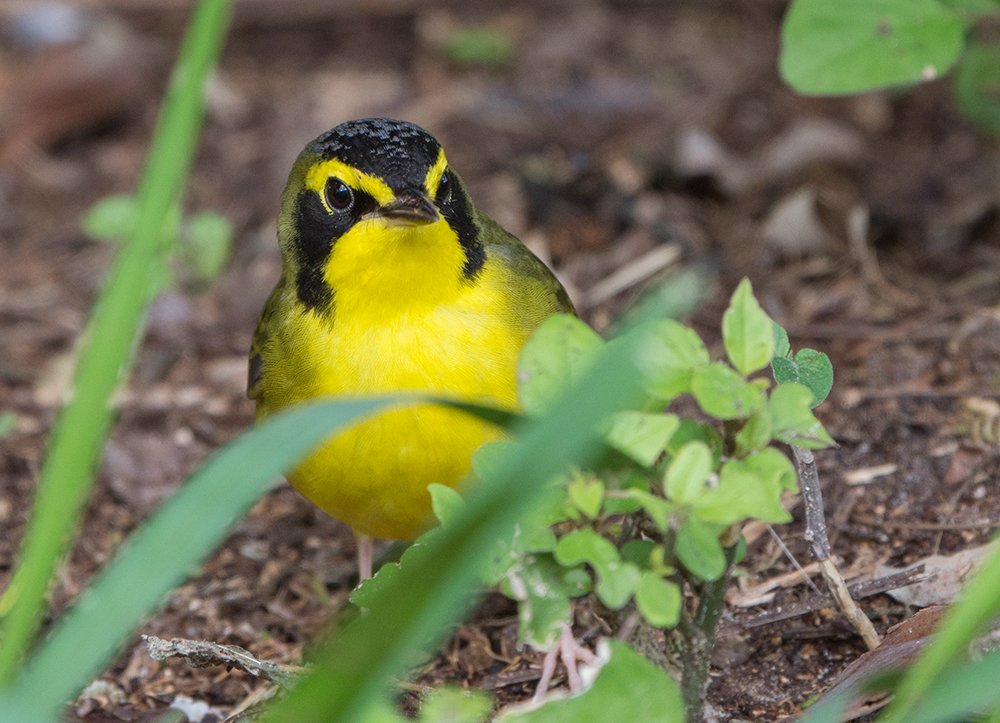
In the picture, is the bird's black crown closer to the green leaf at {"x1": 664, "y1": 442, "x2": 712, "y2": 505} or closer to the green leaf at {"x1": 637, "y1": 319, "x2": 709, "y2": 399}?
the green leaf at {"x1": 637, "y1": 319, "x2": 709, "y2": 399}

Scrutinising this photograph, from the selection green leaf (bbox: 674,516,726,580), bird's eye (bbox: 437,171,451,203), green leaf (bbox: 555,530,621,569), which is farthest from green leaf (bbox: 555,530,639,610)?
bird's eye (bbox: 437,171,451,203)

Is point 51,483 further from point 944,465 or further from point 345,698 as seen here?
point 944,465

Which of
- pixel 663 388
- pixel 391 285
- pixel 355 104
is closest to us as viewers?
pixel 663 388

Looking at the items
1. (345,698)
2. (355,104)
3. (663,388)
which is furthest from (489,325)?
(355,104)

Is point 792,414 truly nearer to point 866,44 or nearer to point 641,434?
point 641,434

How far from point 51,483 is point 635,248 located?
177 inches

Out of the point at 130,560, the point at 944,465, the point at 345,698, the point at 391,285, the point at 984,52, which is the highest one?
the point at 130,560

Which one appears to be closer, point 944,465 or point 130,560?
point 130,560

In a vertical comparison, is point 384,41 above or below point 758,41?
above

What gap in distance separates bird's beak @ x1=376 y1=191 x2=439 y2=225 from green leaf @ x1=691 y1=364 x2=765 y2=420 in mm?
1473

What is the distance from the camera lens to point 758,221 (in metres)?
6.32

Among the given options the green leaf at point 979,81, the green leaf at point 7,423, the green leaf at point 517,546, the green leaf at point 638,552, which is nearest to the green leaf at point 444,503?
the green leaf at point 517,546

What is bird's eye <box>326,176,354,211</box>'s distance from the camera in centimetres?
378

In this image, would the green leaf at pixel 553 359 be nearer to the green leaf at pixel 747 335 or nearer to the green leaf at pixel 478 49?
the green leaf at pixel 747 335
